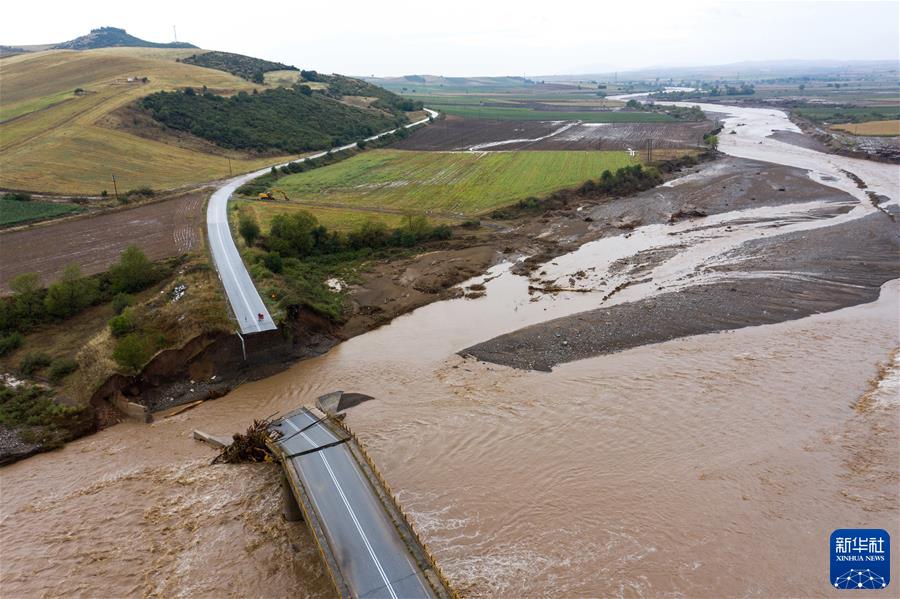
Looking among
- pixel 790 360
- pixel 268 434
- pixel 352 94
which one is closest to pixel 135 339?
pixel 268 434

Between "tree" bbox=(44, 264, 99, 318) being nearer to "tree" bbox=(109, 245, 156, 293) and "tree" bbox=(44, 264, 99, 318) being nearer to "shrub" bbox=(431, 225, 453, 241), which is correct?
"tree" bbox=(109, 245, 156, 293)

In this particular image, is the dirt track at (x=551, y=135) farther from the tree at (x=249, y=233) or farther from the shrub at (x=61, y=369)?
the shrub at (x=61, y=369)

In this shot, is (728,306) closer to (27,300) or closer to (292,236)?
(292,236)

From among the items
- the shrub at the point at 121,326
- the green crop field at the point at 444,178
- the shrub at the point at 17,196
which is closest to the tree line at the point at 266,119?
the green crop field at the point at 444,178

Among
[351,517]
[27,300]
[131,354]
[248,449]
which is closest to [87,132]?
[27,300]

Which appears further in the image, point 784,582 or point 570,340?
point 570,340

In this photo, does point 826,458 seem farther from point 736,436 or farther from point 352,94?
point 352,94

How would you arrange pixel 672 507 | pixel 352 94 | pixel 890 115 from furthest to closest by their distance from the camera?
pixel 352 94 → pixel 890 115 → pixel 672 507
